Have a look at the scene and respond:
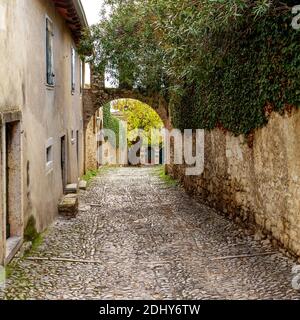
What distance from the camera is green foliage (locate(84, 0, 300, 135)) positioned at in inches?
255

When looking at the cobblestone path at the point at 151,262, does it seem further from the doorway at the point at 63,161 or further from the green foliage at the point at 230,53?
the green foliage at the point at 230,53

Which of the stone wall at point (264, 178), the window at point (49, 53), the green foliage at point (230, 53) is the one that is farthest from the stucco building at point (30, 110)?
the stone wall at point (264, 178)

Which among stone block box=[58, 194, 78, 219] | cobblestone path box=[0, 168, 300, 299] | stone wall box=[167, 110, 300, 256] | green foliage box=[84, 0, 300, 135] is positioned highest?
green foliage box=[84, 0, 300, 135]

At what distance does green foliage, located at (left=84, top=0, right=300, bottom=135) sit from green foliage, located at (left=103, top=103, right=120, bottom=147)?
1742cm

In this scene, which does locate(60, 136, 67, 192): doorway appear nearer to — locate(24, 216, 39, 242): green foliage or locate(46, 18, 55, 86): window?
locate(46, 18, 55, 86): window

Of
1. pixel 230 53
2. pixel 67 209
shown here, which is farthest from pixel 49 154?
pixel 230 53

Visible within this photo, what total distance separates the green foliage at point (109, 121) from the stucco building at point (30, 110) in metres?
17.6

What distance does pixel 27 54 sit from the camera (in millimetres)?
8117

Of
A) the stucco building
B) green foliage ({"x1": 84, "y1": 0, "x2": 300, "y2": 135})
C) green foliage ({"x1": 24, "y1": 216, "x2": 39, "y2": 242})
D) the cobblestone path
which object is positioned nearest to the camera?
the cobblestone path

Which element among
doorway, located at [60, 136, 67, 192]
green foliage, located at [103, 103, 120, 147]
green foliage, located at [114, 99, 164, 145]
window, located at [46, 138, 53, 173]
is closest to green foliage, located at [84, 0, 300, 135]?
window, located at [46, 138, 53, 173]

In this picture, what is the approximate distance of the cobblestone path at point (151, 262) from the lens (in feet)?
19.4

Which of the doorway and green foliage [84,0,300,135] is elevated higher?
green foliage [84,0,300,135]
